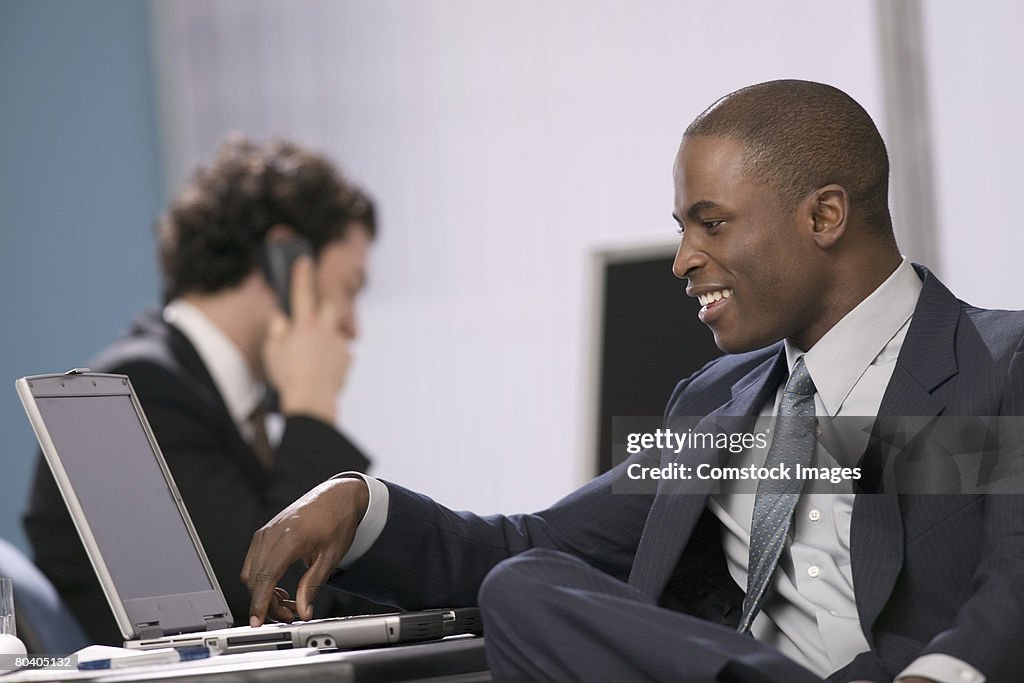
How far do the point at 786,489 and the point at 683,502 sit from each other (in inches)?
4.6

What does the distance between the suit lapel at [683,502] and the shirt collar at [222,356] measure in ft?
4.75

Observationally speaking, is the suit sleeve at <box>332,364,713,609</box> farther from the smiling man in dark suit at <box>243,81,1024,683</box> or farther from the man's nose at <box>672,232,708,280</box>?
the man's nose at <box>672,232,708,280</box>

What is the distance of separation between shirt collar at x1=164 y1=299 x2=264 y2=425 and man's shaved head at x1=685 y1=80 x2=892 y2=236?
1.56 metres

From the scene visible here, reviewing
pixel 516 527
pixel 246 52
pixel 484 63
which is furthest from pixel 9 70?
pixel 516 527

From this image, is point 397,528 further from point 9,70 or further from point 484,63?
point 9,70

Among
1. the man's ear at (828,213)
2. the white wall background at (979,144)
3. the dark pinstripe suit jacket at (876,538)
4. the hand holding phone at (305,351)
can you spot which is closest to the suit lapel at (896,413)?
the dark pinstripe suit jacket at (876,538)

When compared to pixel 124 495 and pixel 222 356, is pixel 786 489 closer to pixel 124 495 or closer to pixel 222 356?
pixel 124 495

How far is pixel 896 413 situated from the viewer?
4.41 ft

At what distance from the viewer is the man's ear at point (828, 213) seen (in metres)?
1.46

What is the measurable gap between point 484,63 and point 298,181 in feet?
2.59

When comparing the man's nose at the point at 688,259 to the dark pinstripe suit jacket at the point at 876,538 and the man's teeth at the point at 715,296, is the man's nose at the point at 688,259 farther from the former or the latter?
the dark pinstripe suit jacket at the point at 876,538

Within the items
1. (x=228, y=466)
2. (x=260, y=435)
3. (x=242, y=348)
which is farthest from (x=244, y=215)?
(x=228, y=466)

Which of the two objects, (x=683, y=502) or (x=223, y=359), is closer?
(x=683, y=502)

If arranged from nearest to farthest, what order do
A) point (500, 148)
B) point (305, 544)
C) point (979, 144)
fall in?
point (305, 544) < point (979, 144) < point (500, 148)
